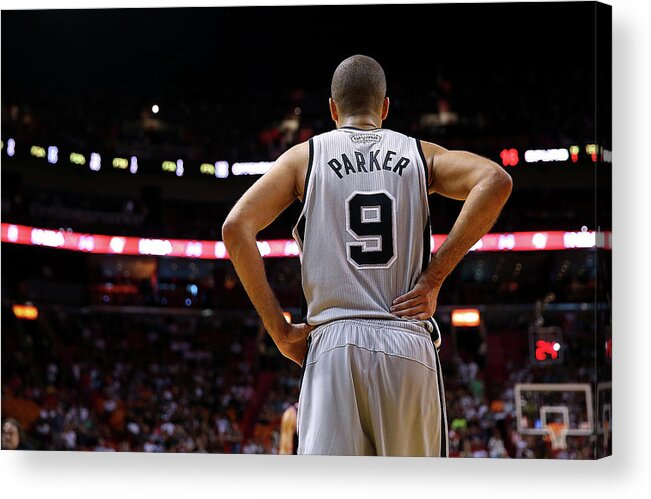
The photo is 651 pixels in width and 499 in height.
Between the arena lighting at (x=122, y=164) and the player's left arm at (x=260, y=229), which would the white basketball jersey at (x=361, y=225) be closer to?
the player's left arm at (x=260, y=229)

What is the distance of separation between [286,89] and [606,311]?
226cm

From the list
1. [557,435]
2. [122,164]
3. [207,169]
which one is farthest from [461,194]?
[122,164]

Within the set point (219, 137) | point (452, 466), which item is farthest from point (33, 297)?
point (452, 466)

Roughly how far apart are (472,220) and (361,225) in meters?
0.44

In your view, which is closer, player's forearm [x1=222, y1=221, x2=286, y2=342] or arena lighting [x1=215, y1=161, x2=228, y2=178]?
player's forearm [x1=222, y1=221, x2=286, y2=342]

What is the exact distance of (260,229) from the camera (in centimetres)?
428

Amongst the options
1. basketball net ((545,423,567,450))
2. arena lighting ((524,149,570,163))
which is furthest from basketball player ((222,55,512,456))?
basketball net ((545,423,567,450))

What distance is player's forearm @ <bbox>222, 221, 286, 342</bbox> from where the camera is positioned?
4.21 m

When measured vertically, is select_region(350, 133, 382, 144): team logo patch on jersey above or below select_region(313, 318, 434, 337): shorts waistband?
above

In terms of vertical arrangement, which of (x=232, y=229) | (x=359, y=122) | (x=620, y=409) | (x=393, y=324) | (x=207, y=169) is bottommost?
(x=620, y=409)

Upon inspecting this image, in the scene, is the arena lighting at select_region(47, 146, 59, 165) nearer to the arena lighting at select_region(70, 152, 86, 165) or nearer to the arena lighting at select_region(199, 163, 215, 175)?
the arena lighting at select_region(70, 152, 86, 165)

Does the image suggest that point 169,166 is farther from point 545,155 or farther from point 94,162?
point 545,155

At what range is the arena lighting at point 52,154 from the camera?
6.36 meters

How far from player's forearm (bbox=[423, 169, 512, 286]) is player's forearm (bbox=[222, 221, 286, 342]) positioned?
62 centimetres
